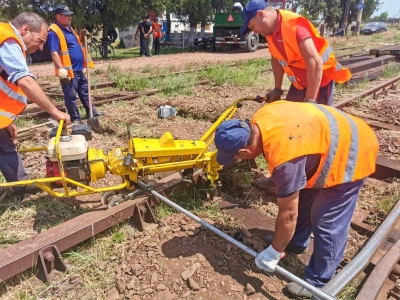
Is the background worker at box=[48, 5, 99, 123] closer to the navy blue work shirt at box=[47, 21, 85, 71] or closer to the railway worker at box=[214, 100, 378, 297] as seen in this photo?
the navy blue work shirt at box=[47, 21, 85, 71]

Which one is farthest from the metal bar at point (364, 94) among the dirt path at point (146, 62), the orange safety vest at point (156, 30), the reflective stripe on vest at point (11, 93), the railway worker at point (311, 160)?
the orange safety vest at point (156, 30)

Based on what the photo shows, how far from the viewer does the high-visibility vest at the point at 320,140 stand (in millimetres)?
1951

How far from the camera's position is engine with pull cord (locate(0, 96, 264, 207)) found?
2.66 meters

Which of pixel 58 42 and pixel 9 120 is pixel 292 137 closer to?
pixel 9 120

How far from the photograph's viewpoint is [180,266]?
2.61 meters

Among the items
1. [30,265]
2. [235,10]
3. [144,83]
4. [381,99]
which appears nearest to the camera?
[30,265]

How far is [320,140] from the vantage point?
202cm

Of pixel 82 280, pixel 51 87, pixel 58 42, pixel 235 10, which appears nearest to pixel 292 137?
pixel 82 280

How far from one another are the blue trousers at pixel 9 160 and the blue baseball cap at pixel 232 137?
236 centimetres

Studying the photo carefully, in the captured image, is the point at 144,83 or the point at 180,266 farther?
the point at 144,83

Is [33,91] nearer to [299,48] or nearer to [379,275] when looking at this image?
[299,48]

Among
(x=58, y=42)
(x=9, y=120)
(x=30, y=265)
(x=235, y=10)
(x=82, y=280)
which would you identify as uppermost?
(x=235, y=10)

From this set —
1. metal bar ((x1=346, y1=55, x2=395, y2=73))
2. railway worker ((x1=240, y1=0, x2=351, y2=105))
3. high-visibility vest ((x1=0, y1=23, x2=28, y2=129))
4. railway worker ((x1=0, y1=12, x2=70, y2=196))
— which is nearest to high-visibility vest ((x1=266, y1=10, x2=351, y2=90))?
railway worker ((x1=240, y1=0, x2=351, y2=105))

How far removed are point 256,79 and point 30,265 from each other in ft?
27.5
